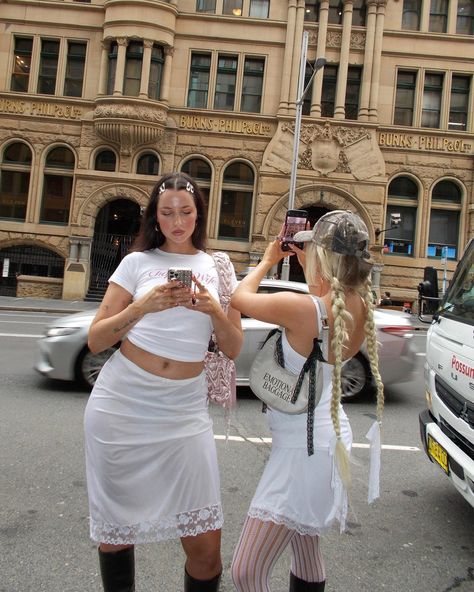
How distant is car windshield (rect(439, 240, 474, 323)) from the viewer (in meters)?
3.34

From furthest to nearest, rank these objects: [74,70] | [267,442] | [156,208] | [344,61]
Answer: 1. [74,70]
2. [344,61]
3. [267,442]
4. [156,208]

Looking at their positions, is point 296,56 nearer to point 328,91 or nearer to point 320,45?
point 320,45

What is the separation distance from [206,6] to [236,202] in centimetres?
934

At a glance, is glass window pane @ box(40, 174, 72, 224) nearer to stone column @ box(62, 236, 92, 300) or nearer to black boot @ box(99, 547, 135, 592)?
stone column @ box(62, 236, 92, 300)

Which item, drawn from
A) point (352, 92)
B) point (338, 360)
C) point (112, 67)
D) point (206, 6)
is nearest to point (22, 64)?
point (112, 67)

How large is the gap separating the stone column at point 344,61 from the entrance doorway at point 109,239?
34.4 ft

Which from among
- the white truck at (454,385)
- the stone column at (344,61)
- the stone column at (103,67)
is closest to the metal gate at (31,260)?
the stone column at (103,67)

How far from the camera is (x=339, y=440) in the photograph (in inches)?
73.3

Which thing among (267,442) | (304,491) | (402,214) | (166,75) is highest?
(166,75)

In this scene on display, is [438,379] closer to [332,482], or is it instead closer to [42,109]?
[332,482]

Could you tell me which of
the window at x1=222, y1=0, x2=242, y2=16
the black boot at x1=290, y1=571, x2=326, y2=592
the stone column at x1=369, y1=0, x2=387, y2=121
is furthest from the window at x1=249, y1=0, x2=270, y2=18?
the black boot at x1=290, y1=571, x2=326, y2=592

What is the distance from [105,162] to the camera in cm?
2267

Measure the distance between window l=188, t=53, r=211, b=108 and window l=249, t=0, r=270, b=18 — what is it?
2922 millimetres

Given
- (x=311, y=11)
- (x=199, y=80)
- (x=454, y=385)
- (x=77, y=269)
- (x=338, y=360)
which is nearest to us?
(x=338, y=360)
